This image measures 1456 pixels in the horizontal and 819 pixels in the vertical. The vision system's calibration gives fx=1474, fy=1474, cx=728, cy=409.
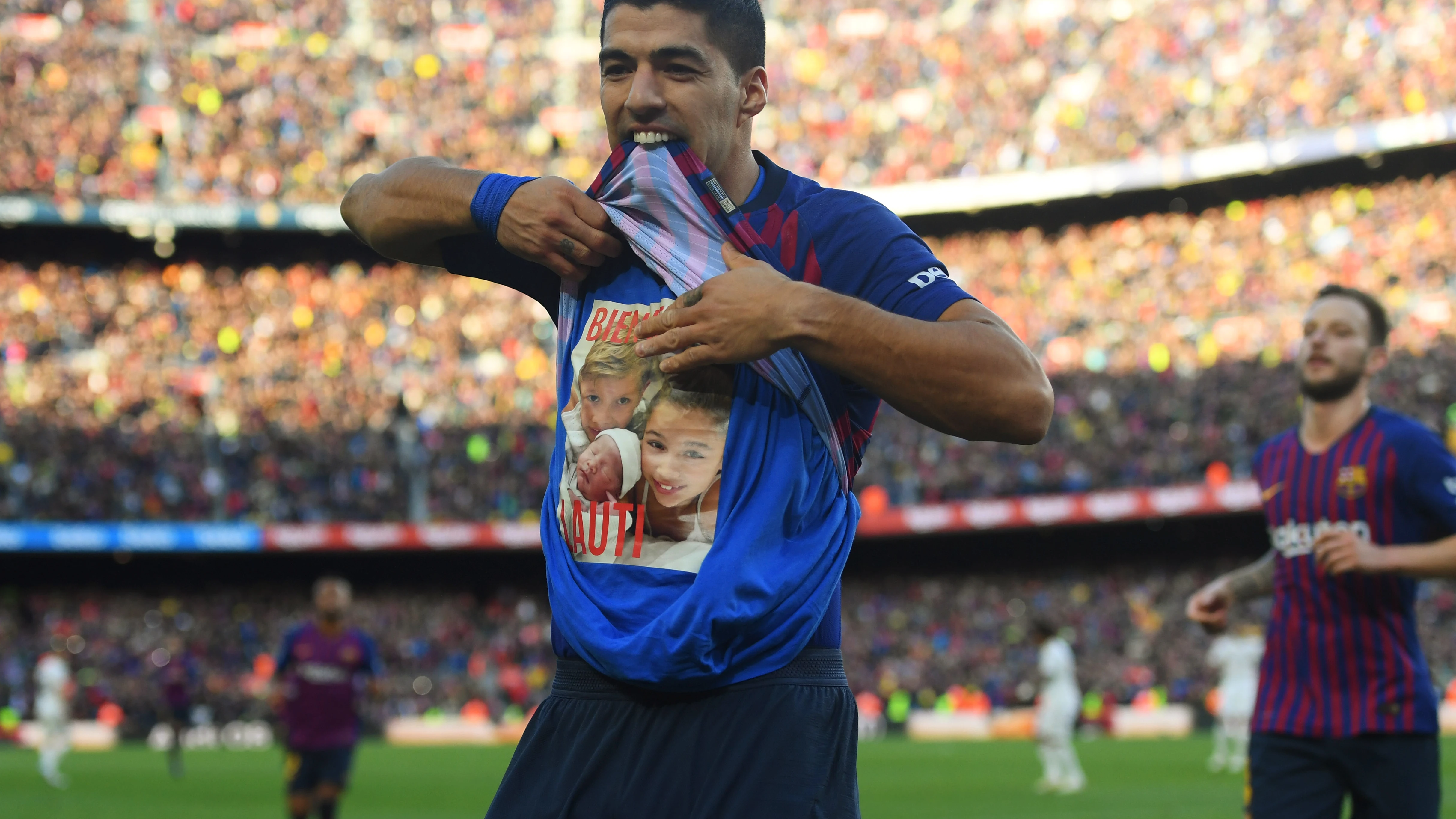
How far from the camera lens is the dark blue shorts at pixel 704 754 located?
7.75 ft

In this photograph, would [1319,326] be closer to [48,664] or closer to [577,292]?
[577,292]

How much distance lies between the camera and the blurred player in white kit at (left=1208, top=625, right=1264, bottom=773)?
66.1 ft

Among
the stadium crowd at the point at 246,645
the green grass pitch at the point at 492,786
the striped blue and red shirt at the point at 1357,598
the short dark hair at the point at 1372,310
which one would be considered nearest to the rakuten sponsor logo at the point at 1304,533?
the striped blue and red shirt at the point at 1357,598

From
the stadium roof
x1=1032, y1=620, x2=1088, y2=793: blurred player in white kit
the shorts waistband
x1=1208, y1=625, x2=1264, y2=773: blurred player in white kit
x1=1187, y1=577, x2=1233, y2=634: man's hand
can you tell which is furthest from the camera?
the stadium roof

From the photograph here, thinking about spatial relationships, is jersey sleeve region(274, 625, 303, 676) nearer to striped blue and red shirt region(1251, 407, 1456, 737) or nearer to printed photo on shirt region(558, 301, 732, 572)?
striped blue and red shirt region(1251, 407, 1456, 737)

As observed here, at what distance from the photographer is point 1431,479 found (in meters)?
5.04

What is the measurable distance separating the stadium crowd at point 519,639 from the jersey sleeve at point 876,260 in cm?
3032

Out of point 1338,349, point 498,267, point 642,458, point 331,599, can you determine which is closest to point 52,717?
point 331,599

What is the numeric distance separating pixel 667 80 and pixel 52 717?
72.3 ft

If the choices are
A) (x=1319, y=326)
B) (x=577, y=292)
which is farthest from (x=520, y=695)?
(x=577, y=292)

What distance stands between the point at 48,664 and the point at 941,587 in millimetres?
21574

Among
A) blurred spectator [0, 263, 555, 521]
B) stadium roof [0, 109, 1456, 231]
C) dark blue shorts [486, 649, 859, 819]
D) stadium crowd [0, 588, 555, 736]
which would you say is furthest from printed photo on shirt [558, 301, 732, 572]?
stadium roof [0, 109, 1456, 231]

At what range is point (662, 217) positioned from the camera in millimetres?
2492

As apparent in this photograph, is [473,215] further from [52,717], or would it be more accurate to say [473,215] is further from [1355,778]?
[52,717]
